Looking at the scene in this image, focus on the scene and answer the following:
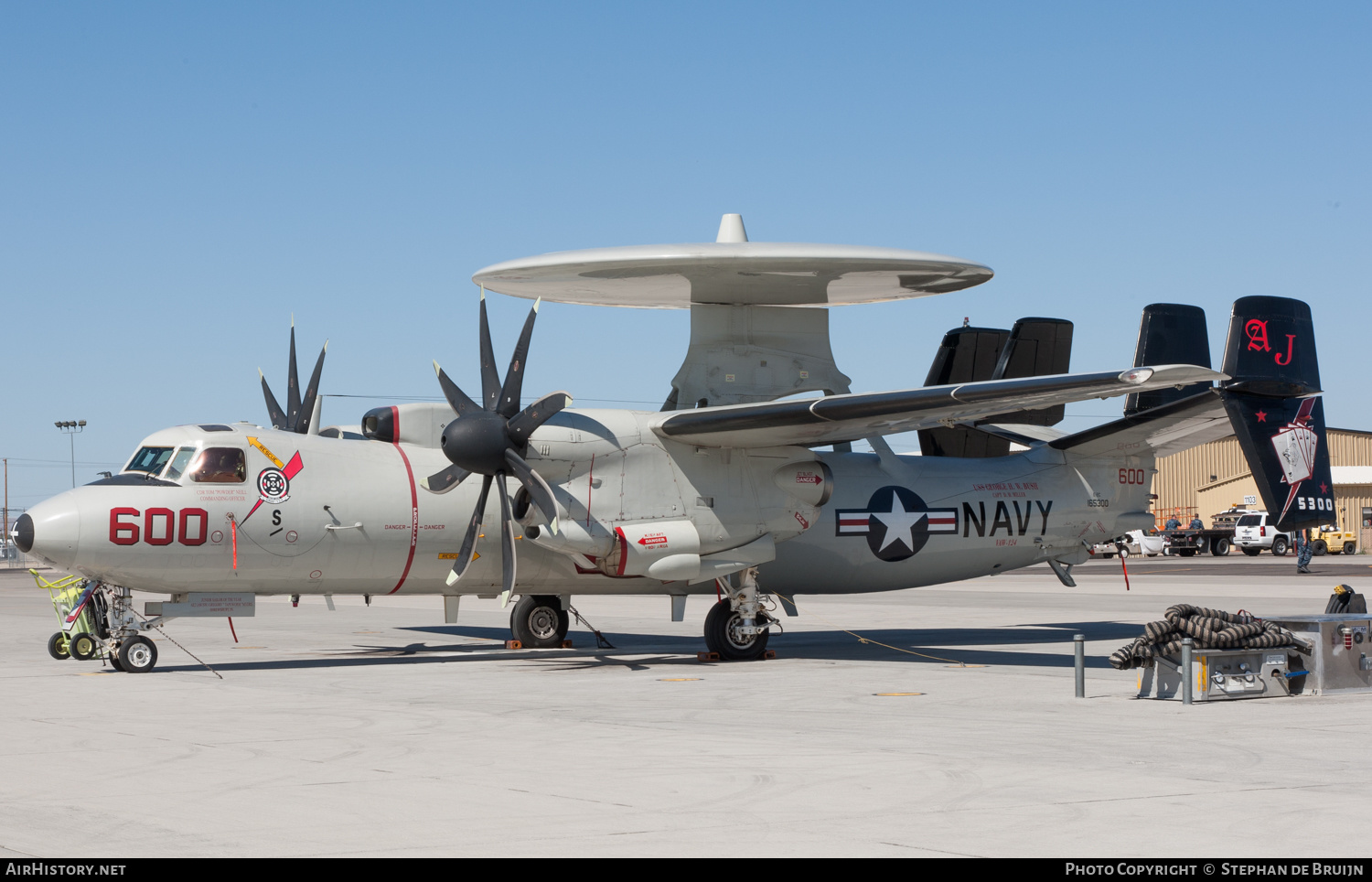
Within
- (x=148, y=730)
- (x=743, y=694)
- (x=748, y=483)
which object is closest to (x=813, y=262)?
(x=748, y=483)

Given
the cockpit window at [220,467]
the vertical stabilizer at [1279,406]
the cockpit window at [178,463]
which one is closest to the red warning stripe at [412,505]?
the cockpit window at [220,467]

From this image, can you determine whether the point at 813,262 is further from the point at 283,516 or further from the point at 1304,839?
the point at 1304,839

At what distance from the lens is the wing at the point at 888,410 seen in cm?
1680

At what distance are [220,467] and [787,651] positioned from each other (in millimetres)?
10493

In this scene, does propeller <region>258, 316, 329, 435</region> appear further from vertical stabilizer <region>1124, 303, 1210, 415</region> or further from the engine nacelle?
vertical stabilizer <region>1124, 303, 1210, 415</region>

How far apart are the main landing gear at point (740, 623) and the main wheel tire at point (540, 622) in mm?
3664

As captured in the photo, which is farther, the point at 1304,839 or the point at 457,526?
the point at 457,526

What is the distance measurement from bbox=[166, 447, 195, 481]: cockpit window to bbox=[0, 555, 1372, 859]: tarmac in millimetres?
2899

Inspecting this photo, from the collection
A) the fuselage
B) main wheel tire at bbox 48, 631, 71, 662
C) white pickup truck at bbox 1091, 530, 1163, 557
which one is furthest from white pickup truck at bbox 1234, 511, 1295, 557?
main wheel tire at bbox 48, 631, 71, 662

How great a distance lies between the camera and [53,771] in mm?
10688

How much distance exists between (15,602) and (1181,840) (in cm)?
4523

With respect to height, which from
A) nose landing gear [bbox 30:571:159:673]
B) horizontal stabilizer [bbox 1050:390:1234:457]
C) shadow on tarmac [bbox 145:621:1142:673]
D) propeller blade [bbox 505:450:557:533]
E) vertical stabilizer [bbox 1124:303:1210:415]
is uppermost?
vertical stabilizer [bbox 1124:303:1210:415]

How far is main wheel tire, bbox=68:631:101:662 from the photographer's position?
797 inches
